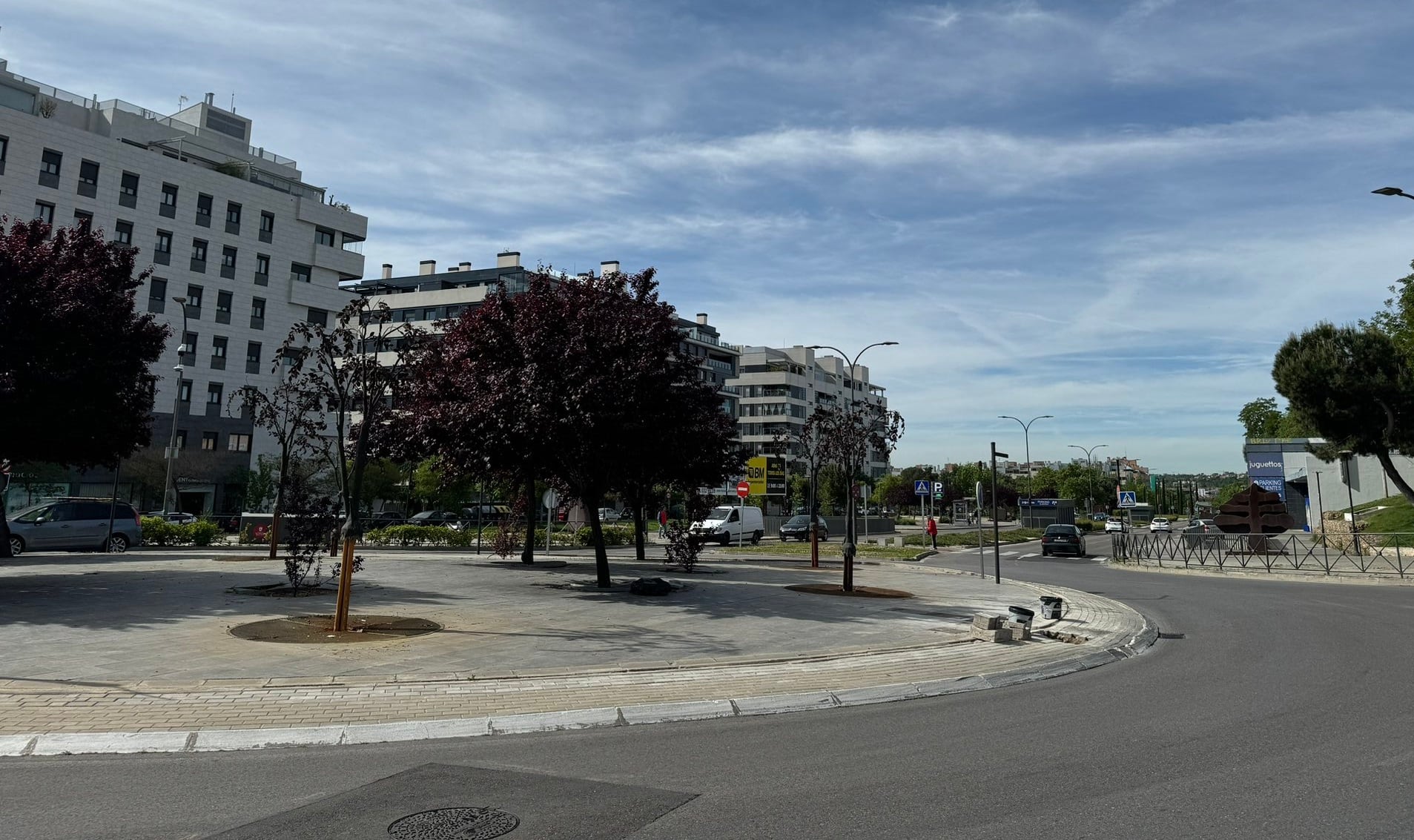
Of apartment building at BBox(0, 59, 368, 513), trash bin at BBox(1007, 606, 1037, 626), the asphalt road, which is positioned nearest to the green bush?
apartment building at BBox(0, 59, 368, 513)

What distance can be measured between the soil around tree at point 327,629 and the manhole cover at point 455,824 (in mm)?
6439

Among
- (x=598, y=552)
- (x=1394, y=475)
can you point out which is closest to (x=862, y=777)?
(x=598, y=552)

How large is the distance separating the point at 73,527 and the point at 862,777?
96.6 ft

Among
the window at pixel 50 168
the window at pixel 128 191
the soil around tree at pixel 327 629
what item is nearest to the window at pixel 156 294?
the window at pixel 128 191

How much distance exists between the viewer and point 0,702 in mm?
7371

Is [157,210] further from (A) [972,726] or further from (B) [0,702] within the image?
(A) [972,726]

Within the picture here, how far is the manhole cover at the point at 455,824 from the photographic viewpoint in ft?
14.7

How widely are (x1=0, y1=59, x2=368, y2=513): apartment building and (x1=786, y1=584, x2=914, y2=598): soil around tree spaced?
4167 centimetres

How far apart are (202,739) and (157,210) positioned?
5642 cm

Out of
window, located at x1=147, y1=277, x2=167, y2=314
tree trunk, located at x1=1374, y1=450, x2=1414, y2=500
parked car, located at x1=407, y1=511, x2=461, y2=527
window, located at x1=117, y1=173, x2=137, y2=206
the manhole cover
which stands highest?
window, located at x1=117, y1=173, x2=137, y2=206

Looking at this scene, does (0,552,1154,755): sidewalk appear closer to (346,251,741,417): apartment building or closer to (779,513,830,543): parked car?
(779,513,830,543): parked car

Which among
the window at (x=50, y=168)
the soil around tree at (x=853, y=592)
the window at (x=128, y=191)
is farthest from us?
the window at (x=128, y=191)

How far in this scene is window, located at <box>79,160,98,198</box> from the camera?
48.9 meters

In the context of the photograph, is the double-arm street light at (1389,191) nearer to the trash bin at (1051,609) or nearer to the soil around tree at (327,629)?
the trash bin at (1051,609)
